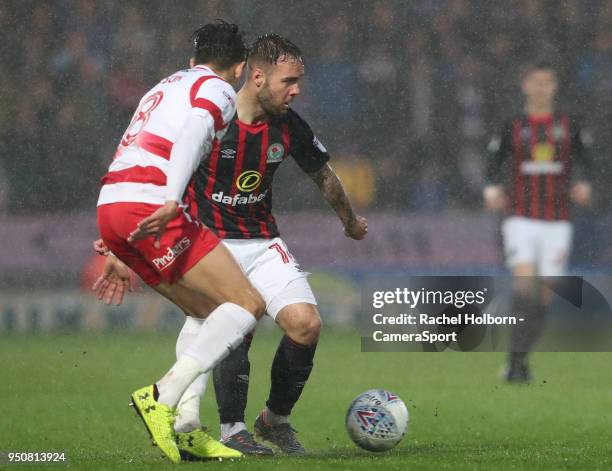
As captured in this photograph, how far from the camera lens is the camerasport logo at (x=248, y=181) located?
6168mm

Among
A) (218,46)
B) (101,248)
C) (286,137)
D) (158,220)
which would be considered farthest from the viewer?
(286,137)

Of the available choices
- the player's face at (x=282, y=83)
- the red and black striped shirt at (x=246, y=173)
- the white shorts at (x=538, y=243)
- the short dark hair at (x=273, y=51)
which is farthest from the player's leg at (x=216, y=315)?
the white shorts at (x=538, y=243)

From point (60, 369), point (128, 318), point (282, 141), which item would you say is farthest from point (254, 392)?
point (282, 141)

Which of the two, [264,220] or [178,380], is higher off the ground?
[264,220]

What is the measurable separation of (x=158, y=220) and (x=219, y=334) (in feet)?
1.78

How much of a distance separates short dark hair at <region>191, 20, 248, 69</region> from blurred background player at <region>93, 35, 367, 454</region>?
0.49 metres

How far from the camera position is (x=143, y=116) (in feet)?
17.6

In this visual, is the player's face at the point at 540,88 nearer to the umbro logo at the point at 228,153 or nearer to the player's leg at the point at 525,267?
the player's leg at the point at 525,267

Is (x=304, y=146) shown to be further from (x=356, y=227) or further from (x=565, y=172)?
(x=565, y=172)

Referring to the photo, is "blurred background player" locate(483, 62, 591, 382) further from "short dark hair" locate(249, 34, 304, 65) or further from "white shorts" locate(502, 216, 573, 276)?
"short dark hair" locate(249, 34, 304, 65)

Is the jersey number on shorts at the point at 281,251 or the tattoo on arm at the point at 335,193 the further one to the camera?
the tattoo on arm at the point at 335,193

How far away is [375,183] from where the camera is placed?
12883 millimetres

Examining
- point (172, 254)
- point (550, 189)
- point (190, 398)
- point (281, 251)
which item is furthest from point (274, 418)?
point (550, 189)

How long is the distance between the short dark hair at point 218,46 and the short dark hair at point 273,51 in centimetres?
47
